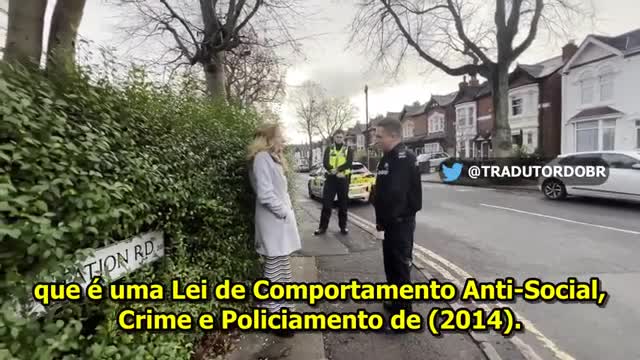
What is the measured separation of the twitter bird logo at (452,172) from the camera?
73.5 ft

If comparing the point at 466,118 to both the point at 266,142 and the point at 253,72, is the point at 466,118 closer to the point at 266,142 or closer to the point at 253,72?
the point at 253,72

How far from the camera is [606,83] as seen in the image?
22.5 metres

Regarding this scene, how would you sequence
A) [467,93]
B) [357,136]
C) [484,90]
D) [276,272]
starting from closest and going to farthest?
[276,272] → [484,90] → [467,93] → [357,136]

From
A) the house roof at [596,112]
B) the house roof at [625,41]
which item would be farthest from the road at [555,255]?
the house roof at [625,41]

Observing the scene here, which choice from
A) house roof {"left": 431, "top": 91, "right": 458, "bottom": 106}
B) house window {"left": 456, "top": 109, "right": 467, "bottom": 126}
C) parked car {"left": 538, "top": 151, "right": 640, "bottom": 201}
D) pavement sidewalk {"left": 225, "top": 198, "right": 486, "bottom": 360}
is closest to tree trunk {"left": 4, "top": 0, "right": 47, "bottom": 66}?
pavement sidewalk {"left": 225, "top": 198, "right": 486, "bottom": 360}

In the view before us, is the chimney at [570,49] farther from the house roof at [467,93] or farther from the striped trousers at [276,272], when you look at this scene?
the striped trousers at [276,272]

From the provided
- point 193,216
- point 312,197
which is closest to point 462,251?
point 193,216

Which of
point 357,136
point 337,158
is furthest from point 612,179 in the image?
point 357,136

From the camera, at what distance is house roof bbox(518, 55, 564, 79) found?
26.8 meters

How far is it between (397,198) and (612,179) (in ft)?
33.3

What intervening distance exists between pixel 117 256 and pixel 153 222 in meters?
0.37

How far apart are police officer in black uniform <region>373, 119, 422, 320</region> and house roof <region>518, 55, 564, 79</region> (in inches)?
1159

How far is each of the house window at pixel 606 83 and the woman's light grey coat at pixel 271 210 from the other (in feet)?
89.8

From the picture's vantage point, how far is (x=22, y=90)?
1.45 m
